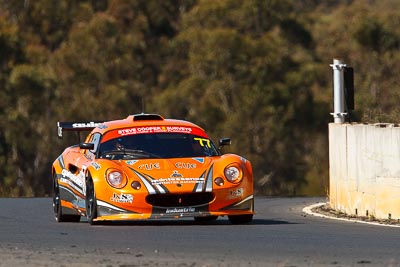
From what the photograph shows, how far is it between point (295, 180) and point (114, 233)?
3818cm

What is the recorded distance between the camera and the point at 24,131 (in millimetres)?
52469

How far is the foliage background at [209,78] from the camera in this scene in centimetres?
5159

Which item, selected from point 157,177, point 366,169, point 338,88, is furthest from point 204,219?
point 338,88

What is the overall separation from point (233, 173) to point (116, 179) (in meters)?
1.33

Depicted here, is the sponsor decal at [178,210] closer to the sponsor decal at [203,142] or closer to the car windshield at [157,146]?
the car windshield at [157,146]

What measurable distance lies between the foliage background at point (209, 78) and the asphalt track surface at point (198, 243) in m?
34.1

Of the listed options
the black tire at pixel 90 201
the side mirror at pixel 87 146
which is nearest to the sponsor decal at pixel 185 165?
the black tire at pixel 90 201

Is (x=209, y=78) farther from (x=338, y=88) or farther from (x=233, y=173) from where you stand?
(x=233, y=173)

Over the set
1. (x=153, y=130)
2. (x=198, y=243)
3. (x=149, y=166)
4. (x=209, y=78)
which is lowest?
(x=198, y=243)

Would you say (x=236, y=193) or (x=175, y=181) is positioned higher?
(x=175, y=181)

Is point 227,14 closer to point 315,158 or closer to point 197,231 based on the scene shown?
point 315,158

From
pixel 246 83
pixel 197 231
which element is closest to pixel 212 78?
pixel 246 83

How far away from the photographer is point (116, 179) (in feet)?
48.2

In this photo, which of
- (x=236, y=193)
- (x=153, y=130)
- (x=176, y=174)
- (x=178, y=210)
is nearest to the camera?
(x=178, y=210)
